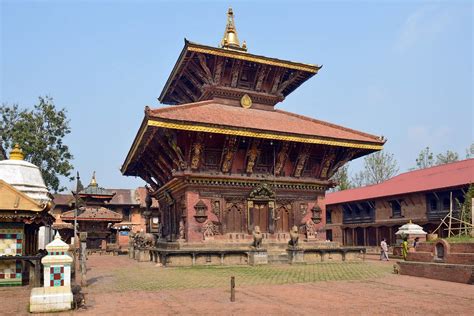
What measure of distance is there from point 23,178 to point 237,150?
33.9 ft

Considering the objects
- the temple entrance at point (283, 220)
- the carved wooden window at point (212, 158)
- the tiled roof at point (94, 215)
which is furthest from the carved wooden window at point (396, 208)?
the tiled roof at point (94, 215)

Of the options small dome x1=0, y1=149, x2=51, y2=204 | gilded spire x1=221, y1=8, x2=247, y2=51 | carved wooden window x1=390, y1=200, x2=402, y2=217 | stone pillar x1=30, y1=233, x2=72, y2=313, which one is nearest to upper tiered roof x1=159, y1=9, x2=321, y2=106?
gilded spire x1=221, y1=8, x2=247, y2=51

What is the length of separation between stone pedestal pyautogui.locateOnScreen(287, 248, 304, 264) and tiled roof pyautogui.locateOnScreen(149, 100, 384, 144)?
574 centimetres

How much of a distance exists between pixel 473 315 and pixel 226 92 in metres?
18.7

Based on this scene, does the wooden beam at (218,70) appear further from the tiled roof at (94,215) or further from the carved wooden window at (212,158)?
the tiled roof at (94,215)

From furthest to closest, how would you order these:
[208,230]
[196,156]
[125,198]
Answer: [125,198] → [196,156] → [208,230]

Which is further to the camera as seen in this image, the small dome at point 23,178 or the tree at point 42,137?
the tree at point 42,137

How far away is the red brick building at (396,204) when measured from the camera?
1298 inches

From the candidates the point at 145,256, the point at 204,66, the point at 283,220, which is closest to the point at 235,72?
the point at 204,66

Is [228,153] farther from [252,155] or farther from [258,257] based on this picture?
[258,257]

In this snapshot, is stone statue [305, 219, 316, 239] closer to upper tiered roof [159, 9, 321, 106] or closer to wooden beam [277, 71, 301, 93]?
upper tiered roof [159, 9, 321, 106]

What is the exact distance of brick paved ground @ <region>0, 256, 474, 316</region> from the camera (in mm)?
9188

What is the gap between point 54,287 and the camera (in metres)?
9.29

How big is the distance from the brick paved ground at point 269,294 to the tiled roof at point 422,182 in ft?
63.1
